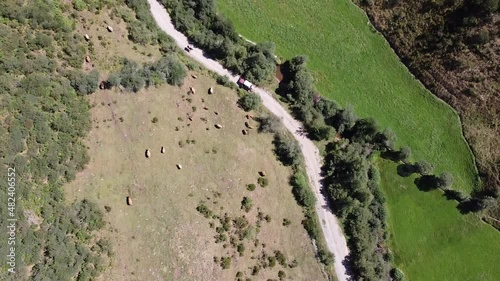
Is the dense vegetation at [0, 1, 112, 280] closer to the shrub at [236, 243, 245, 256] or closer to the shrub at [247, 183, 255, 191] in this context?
the shrub at [236, 243, 245, 256]

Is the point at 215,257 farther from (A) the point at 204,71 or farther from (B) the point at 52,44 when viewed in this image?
(B) the point at 52,44

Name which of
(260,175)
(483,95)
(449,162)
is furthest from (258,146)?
(483,95)

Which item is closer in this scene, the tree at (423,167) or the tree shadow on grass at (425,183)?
the tree at (423,167)

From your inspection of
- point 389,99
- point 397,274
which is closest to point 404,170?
point 389,99

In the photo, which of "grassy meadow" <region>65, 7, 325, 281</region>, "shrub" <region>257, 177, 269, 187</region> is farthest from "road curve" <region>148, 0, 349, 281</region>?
"shrub" <region>257, 177, 269, 187</region>

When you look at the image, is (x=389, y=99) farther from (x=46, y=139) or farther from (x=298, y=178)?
(x=46, y=139)

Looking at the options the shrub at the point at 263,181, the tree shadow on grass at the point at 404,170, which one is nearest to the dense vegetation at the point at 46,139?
the shrub at the point at 263,181

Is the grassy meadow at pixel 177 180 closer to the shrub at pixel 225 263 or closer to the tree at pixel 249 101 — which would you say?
the shrub at pixel 225 263
